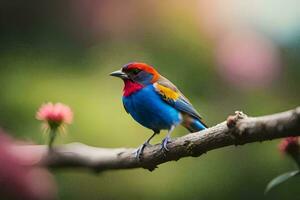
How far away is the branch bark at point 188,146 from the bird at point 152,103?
0.34 metres

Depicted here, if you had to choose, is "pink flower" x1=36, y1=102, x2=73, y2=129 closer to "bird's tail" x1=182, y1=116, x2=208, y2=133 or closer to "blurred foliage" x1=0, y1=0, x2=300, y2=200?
"bird's tail" x1=182, y1=116, x2=208, y2=133

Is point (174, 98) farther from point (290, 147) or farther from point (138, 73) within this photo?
point (290, 147)

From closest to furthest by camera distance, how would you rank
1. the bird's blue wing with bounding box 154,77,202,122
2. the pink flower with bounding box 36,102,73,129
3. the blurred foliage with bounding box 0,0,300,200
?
the pink flower with bounding box 36,102,73,129
the bird's blue wing with bounding box 154,77,202,122
the blurred foliage with bounding box 0,0,300,200

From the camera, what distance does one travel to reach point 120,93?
3.69 meters

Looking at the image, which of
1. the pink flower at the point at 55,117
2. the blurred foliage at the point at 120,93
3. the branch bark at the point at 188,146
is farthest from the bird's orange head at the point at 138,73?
the blurred foliage at the point at 120,93

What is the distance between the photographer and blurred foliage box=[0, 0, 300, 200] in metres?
3.57

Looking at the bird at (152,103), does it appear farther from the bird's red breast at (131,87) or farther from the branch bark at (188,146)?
the branch bark at (188,146)

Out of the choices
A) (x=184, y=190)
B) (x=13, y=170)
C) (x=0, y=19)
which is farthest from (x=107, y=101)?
(x=13, y=170)

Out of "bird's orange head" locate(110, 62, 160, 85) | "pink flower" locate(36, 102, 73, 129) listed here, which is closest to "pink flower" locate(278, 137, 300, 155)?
"pink flower" locate(36, 102, 73, 129)

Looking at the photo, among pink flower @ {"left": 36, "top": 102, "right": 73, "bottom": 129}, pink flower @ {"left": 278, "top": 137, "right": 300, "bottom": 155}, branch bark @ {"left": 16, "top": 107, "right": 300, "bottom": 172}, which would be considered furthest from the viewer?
pink flower @ {"left": 36, "top": 102, "right": 73, "bottom": 129}

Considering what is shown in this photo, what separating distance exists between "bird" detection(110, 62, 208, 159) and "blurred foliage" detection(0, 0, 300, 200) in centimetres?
75

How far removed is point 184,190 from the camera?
3602 mm

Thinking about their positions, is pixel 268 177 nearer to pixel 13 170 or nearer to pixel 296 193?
pixel 296 193

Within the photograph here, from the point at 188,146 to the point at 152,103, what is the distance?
0.80 metres
